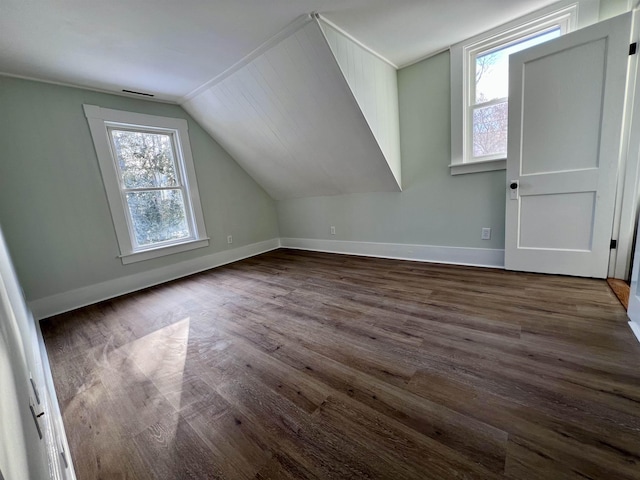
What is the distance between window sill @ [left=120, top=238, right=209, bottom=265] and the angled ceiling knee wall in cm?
144

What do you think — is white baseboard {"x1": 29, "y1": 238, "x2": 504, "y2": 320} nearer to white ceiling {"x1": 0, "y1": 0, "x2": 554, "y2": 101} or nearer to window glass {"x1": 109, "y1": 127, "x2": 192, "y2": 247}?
window glass {"x1": 109, "y1": 127, "x2": 192, "y2": 247}

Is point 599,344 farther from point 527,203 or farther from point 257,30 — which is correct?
point 257,30

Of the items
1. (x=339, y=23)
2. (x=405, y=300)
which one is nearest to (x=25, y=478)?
(x=405, y=300)

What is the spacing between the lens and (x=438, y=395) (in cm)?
126

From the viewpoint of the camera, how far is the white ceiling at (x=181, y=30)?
1.78 metres

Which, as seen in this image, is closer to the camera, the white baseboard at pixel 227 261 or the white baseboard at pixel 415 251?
the white baseboard at pixel 227 261

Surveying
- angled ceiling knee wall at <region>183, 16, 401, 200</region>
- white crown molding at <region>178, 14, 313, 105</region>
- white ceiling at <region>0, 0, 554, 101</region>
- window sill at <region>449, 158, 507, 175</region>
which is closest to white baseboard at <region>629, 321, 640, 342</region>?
window sill at <region>449, 158, 507, 175</region>

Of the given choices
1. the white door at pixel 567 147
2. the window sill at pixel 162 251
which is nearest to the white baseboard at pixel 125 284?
the window sill at pixel 162 251

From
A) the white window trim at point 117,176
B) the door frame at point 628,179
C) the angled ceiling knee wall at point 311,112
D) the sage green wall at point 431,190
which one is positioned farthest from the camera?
the white window trim at point 117,176

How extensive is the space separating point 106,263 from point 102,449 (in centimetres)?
243

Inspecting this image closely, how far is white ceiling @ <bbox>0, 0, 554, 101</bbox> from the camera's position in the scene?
1.78 meters

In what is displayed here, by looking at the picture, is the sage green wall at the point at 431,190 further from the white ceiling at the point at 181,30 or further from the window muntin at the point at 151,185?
the window muntin at the point at 151,185

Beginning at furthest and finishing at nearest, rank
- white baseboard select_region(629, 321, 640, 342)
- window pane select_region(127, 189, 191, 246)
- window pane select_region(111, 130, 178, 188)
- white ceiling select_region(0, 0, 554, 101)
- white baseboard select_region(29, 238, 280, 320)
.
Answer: window pane select_region(127, 189, 191, 246) < window pane select_region(111, 130, 178, 188) < white baseboard select_region(29, 238, 280, 320) < white ceiling select_region(0, 0, 554, 101) < white baseboard select_region(629, 321, 640, 342)

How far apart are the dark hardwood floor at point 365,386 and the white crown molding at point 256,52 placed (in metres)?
2.33
